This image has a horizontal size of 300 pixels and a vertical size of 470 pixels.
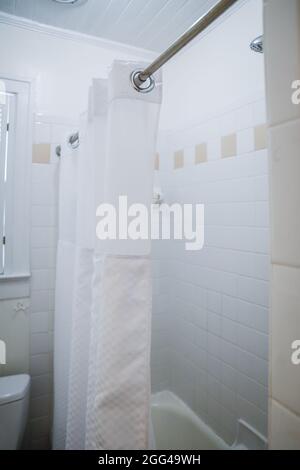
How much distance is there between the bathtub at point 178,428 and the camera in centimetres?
143

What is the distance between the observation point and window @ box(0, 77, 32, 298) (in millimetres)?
1418

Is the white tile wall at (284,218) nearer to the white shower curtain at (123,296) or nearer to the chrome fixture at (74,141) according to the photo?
the white shower curtain at (123,296)

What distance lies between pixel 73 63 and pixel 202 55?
71 cm

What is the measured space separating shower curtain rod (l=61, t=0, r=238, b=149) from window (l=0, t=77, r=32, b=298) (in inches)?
36.7

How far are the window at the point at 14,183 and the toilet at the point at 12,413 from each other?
0.43 metres

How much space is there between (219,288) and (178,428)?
33.6 inches

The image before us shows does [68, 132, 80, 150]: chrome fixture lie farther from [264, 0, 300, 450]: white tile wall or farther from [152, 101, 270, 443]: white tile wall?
[264, 0, 300, 450]: white tile wall

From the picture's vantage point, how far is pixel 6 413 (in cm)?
117

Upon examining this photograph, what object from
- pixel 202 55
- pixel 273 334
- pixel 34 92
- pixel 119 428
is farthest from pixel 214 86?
pixel 119 428

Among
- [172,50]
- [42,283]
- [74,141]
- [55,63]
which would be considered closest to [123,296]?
[172,50]

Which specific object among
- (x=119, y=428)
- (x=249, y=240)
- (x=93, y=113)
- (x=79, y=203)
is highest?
(x=93, y=113)

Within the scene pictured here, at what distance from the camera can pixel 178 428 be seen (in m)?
1.58

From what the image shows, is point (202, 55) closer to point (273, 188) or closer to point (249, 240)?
point (249, 240)

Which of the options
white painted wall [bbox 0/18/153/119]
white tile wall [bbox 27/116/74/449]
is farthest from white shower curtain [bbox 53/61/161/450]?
white painted wall [bbox 0/18/153/119]
